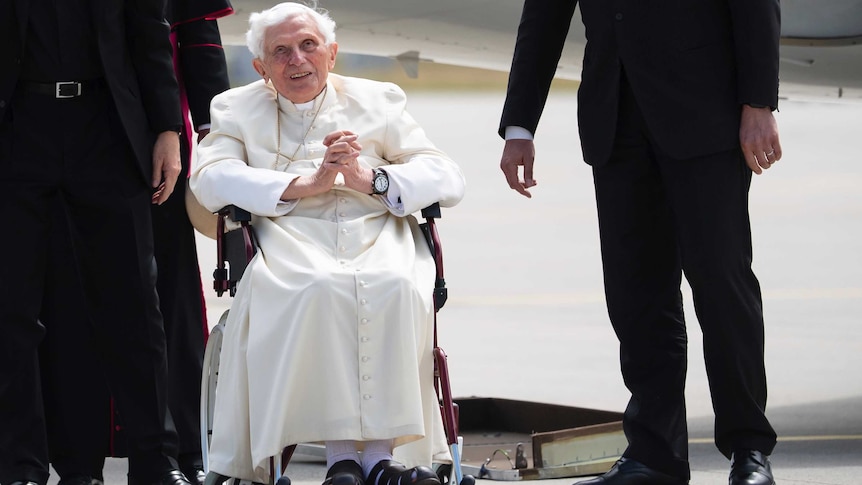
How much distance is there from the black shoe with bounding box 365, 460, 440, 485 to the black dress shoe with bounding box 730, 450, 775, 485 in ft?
2.47

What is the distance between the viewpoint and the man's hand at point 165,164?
3861 millimetres

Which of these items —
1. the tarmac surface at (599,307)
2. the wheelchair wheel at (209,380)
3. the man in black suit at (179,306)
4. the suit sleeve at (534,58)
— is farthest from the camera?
the tarmac surface at (599,307)

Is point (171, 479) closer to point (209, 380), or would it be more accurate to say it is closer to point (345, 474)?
point (209, 380)

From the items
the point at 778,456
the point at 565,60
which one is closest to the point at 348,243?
the point at 778,456

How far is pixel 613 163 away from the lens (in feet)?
12.3

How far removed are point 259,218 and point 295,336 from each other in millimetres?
454

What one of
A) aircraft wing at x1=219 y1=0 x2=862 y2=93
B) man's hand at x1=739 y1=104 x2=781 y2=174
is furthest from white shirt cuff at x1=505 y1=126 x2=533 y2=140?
aircraft wing at x1=219 y1=0 x2=862 y2=93

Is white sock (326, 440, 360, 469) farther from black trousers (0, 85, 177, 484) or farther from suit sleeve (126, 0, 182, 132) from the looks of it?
suit sleeve (126, 0, 182, 132)

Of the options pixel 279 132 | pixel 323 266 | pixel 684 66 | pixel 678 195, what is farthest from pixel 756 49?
pixel 279 132

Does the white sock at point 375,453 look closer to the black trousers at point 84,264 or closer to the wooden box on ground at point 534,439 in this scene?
the black trousers at point 84,264

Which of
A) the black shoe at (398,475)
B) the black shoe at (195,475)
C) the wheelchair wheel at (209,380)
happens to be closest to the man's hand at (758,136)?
the black shoe at (398,475)

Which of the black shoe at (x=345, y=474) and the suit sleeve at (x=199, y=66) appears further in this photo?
the suit sleeve at (x=199, y=66)

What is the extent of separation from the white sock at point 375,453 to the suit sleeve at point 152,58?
3.51 ft

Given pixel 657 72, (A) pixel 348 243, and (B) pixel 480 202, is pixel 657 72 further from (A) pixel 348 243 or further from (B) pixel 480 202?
(B) pixel 480 202
